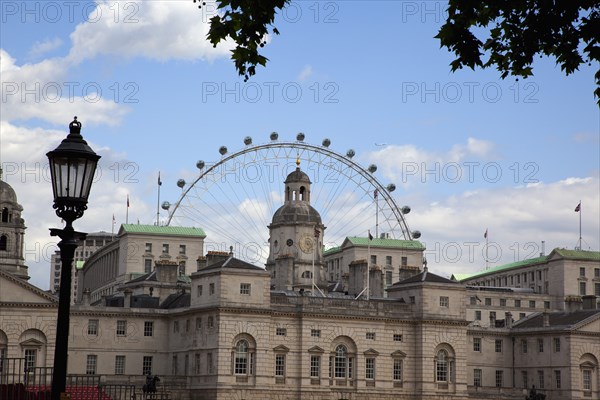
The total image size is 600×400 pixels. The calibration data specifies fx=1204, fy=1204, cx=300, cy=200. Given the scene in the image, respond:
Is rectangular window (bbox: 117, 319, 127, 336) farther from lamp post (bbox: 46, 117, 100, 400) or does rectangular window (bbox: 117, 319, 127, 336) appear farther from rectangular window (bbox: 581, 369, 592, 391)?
lamp post (bbox: 46, 117, 100, 400)

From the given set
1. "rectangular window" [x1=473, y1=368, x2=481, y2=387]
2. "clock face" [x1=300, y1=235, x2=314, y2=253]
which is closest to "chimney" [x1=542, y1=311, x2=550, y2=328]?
"rectangular window" [x1=473, y1=368, x2=481, y2=387]

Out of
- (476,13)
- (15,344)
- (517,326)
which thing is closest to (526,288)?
(517,326)

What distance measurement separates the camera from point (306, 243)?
13175 cm

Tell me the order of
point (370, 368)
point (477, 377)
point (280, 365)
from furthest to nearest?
point (477, 377), point (370, 368), point (280, 365)

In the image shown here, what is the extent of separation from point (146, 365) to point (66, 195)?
286 feet

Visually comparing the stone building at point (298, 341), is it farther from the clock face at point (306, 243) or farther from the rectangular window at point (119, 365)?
the clock face at point (306, 243)

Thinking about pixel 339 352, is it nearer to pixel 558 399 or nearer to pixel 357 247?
pixel 558 399

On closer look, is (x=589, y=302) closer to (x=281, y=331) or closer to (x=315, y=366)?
(x=315, y=366)

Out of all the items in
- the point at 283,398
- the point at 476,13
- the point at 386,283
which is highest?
the point at 386,283

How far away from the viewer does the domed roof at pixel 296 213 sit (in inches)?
5192

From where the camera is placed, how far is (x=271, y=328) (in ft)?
338

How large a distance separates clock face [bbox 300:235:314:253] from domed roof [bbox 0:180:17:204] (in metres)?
30.9

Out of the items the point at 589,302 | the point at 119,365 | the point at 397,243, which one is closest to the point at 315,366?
the point at 119,365

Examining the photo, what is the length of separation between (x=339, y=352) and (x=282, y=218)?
28865 millimetres
